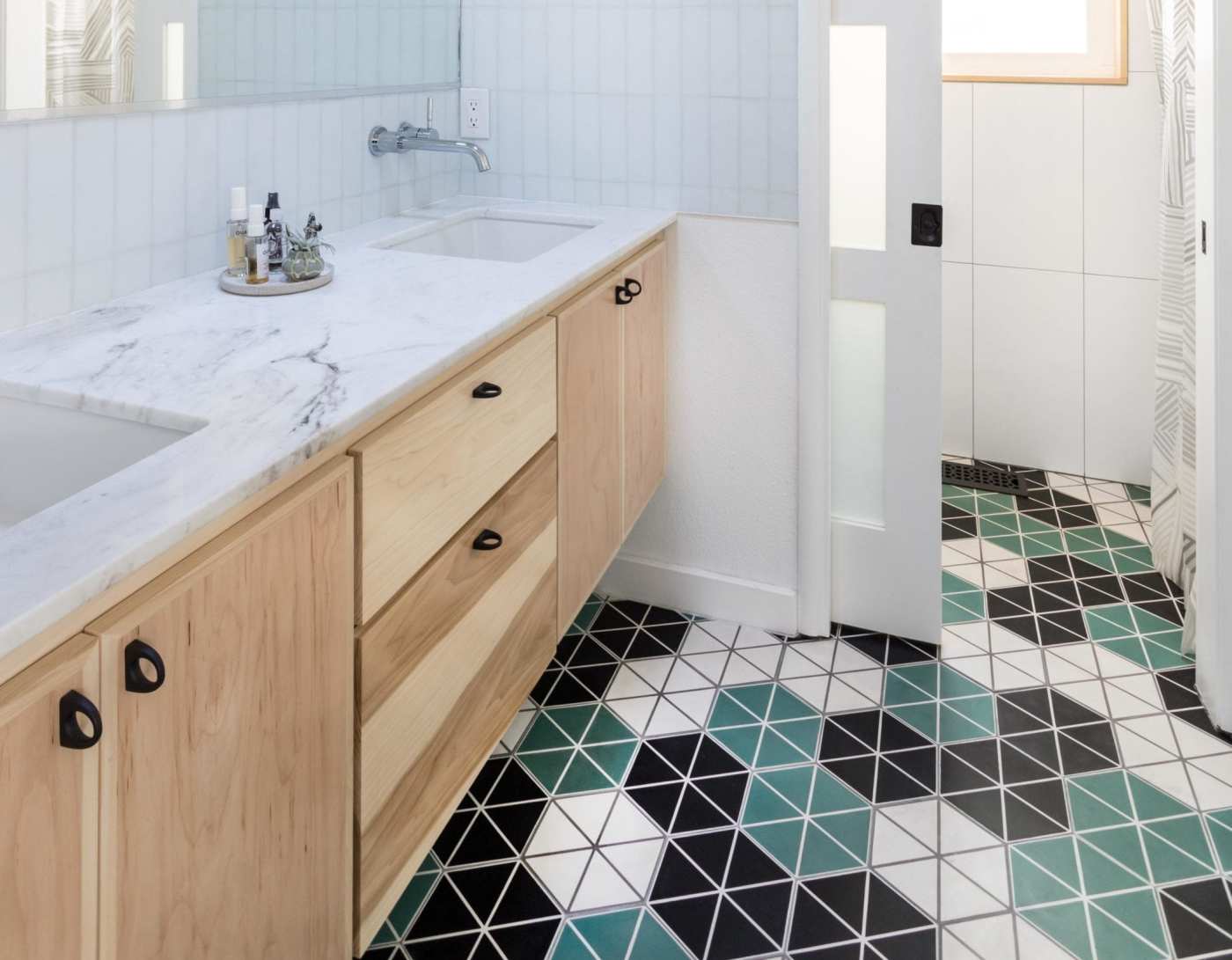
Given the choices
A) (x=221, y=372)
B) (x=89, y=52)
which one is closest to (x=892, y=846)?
(x=221, y=372)

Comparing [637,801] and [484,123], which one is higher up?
[484,123]

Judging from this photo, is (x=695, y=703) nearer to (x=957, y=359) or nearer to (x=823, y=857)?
(x=823, y=857)

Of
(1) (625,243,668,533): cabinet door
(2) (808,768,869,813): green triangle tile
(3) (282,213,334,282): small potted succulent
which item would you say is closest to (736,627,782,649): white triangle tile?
(1) (625,243,668,533): cabinet door

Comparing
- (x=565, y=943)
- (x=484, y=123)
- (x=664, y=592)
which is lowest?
(x=565, y=943)

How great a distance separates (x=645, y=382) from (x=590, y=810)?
0.89 m

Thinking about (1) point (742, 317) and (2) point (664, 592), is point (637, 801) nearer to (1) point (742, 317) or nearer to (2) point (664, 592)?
(2) point (664, 592)

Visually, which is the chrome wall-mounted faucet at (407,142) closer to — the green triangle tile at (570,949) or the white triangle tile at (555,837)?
the white triangle tile at (555,837)

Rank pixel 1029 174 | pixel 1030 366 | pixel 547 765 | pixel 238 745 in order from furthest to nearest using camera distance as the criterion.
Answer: pixel 1030 366
pixel 1029 174
pixel 547 765
pixel 238 745

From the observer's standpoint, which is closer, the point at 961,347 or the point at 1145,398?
the point at 1145,398

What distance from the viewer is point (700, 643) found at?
93.4 inches

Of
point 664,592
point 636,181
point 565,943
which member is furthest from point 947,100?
point 565,943

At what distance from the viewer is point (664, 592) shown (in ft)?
8.30

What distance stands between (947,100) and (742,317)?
131 centimetres

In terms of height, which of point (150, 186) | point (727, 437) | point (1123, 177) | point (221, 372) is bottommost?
point (727, 437)
